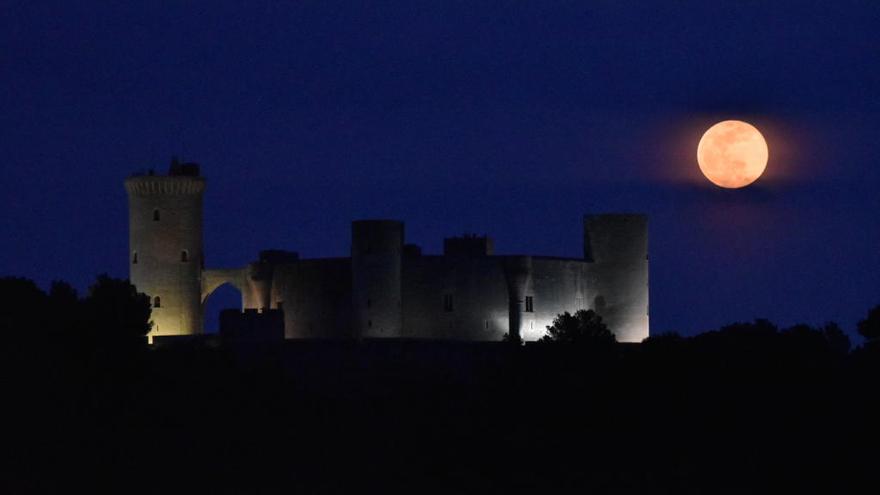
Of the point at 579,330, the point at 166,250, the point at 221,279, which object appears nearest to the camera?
the point at 579,330

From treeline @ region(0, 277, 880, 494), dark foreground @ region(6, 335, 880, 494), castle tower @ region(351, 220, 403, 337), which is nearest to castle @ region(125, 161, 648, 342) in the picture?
castle tower @ region(351, 220, 403, 337)

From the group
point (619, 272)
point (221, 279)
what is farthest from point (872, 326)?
point (221, 279)

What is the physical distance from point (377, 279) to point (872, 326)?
14.1m

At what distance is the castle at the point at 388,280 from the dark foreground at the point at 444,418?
2.47 metres

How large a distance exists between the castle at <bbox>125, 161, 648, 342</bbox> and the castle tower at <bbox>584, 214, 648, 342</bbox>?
0.09ft

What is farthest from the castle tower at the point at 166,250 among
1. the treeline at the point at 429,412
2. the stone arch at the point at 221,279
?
the treeline at the point at 429,412

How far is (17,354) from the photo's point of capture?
85.6m

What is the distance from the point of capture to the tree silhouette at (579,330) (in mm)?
86494

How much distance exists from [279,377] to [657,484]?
12.1 meters

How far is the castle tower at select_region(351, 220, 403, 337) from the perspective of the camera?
8662 centimetres

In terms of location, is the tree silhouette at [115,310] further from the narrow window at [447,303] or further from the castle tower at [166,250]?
the narrow window at [447,303]

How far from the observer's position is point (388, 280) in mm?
86750

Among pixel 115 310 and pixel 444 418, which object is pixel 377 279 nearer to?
pixel 444 418

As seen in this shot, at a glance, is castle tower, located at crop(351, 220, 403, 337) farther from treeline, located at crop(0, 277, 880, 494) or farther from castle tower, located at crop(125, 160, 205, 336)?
castle tower, located at crop(125, 160, 205, 336)
